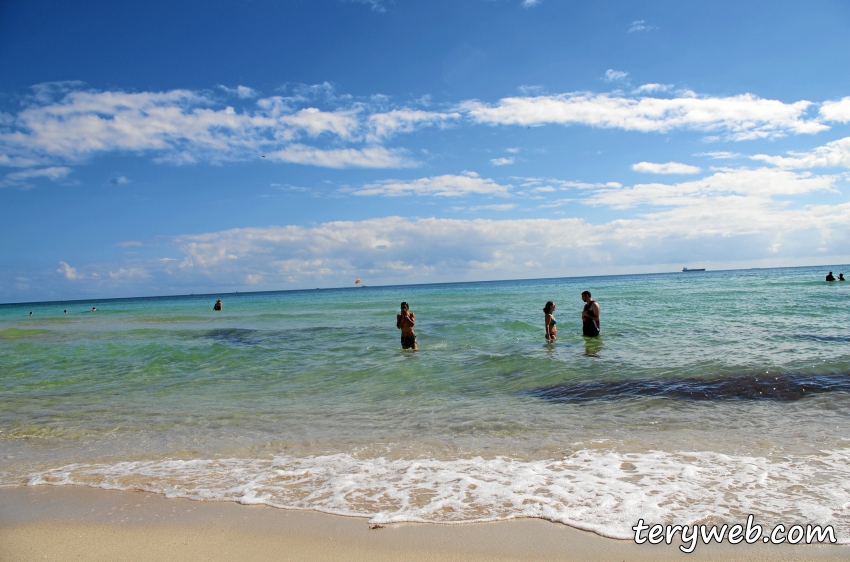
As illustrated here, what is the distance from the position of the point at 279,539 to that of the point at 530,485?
2.14m

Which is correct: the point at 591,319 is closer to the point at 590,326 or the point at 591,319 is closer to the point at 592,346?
the point at 590,326

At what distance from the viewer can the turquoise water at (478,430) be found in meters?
3.97

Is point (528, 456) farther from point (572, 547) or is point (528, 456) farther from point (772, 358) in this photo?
point (772, 358)

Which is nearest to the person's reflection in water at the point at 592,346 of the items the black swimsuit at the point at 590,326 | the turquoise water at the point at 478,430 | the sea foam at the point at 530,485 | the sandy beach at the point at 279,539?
the turquoise water at the point at 478,430

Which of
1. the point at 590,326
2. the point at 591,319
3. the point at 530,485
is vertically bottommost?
the point at 530,485

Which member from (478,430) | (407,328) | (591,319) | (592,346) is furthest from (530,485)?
(591,319)

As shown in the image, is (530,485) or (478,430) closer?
(530,485)

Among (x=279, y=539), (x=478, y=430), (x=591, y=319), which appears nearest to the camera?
(x=279, y=539)

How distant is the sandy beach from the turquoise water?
0.20m

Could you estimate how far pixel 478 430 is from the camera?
19.9 feet

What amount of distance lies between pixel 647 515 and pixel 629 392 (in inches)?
172

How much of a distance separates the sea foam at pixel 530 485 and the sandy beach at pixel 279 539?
16cm

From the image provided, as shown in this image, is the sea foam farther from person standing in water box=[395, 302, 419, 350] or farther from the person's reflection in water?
person standing in water box=[395, 302, 419, 350]

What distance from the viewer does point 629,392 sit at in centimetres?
764
